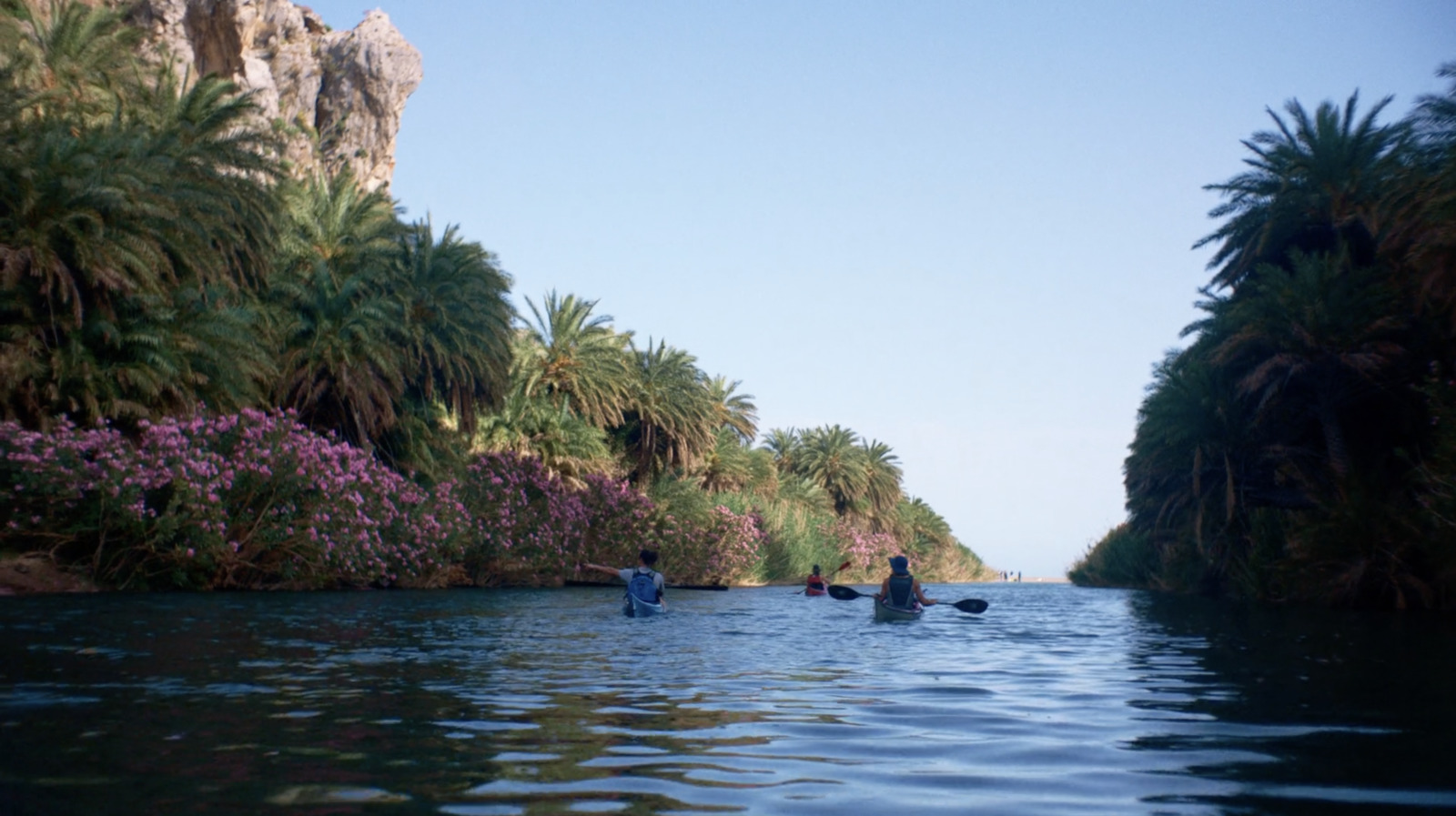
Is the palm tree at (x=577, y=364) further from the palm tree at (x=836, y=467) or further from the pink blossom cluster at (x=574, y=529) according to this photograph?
the palm tree at (x=836, y=467)

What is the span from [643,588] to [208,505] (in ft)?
29.1

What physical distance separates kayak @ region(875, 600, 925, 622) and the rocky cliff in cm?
4347

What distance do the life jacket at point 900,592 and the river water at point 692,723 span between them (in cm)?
501

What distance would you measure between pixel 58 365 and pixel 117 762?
723 inches

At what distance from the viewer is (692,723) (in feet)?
21.9

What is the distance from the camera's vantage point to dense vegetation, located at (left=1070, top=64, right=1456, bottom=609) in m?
21.7

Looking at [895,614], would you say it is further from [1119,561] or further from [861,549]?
[861,549]

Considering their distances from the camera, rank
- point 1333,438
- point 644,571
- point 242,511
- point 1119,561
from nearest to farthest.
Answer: point 644,571 < point 242,511 < point 1333,438 < point 1119,561

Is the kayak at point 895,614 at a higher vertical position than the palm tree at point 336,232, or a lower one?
lower

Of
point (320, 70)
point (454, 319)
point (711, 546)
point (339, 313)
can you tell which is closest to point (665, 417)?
point (711, 546)

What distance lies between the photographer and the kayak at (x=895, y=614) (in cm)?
1917

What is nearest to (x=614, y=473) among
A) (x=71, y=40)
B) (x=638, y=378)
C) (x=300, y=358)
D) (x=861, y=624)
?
Result: (x=638, y=378)

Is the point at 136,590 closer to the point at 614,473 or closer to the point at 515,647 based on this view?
the point at 515,647

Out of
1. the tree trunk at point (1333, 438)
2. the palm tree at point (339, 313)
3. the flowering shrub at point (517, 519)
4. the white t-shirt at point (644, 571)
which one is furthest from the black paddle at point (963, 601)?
the flowering shrub at point (517, 519)
